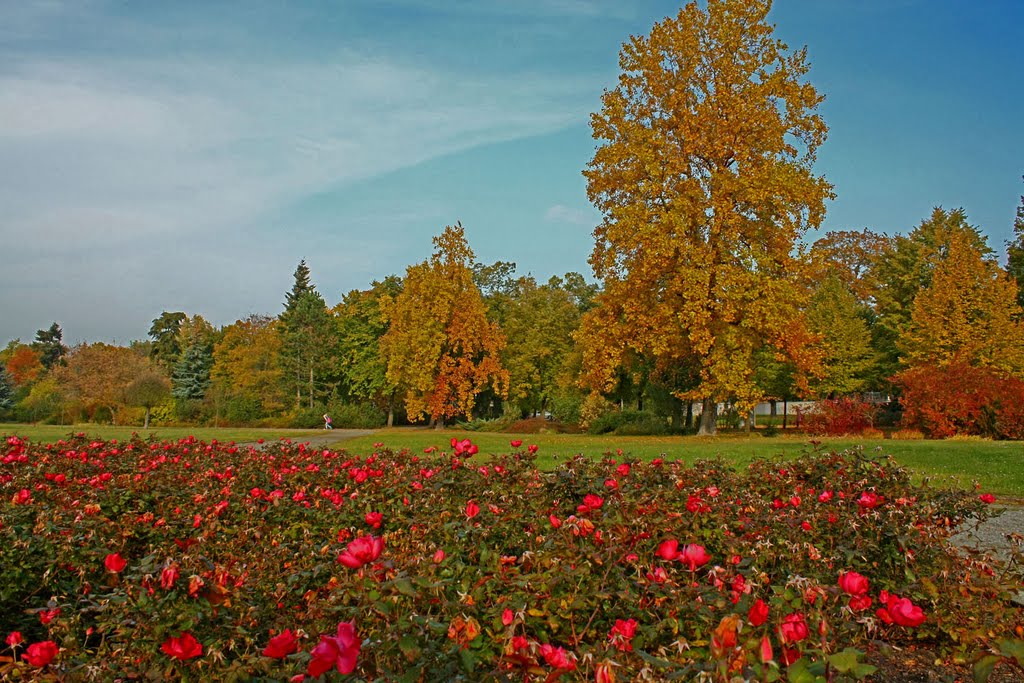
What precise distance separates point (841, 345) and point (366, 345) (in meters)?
28.0

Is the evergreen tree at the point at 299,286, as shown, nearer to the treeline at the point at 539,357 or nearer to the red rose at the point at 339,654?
the treeline at the point at 539,357

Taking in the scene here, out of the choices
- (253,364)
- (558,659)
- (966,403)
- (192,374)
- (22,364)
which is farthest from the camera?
(22,364)

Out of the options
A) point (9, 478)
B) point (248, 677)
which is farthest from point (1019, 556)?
point (9, 478)

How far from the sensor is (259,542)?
175 inches

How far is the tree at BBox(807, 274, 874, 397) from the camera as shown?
34438mm

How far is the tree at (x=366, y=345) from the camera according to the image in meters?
45.7

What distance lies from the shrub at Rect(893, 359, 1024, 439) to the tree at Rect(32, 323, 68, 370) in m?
85.6

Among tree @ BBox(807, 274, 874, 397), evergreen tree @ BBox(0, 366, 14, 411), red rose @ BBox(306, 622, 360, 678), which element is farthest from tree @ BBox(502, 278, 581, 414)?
red rose @ BBox(306, 622, 360, 678)

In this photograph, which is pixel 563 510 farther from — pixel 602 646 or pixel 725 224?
pixel 725 224

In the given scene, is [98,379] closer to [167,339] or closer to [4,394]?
[4,394]

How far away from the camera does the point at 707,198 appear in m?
22.8

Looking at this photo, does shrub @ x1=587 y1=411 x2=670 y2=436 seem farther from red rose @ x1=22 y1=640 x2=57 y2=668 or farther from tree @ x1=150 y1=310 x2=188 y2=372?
tree @ x1=150 y1=310 x2=188 y2=372

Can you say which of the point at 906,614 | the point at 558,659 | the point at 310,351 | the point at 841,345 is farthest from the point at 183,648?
the point at 310,351

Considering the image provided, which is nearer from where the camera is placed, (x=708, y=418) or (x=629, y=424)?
(x=708, y=418)
